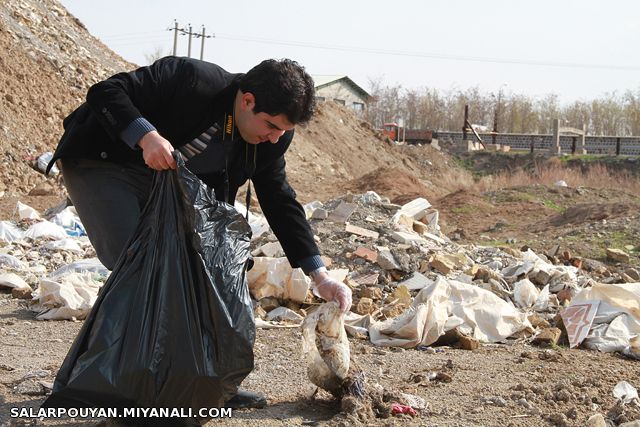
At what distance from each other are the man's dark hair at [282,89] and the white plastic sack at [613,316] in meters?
3.35

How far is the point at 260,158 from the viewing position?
10.8ft

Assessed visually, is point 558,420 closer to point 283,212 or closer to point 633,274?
point 283,212

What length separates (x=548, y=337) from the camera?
5547 mm

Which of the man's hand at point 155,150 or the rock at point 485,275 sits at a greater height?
the man's hand at point 155,150

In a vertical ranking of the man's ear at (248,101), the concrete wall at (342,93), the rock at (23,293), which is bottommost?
the rock at (23,293)

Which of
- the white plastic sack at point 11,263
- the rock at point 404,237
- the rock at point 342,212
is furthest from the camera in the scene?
the rock at point 342,212

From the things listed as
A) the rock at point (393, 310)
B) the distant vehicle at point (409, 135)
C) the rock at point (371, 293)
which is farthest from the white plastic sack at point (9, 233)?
the distant vehicle at point (409, 135)

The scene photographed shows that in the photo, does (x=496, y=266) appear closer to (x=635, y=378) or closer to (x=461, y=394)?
(x=635, y=378)

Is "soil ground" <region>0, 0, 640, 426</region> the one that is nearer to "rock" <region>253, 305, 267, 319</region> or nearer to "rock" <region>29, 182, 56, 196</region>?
"rock" <region>29, 182, 56, 196</region>

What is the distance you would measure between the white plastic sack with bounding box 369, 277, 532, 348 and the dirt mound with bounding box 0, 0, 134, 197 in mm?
10595

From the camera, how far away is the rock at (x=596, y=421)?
11.1ft

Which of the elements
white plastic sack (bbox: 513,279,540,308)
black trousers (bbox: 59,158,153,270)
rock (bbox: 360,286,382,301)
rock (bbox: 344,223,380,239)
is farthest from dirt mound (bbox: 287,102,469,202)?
black trousers (bbox: 59,158,153,270)

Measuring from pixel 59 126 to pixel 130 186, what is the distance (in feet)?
50.3

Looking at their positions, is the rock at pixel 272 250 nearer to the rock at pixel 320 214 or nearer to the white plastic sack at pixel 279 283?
the white plastic sack at pixel 279 283
